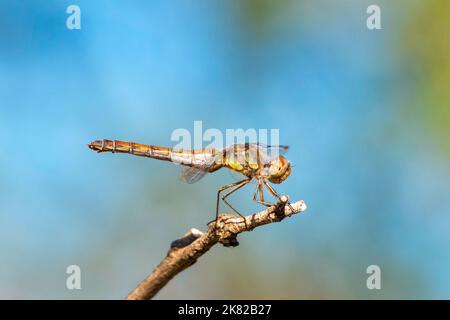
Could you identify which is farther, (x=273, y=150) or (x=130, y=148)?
(x=130, y=148)

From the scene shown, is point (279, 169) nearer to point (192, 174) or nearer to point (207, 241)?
point (192, 174)

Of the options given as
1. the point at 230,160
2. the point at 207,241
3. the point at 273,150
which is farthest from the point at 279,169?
the point at 207,241

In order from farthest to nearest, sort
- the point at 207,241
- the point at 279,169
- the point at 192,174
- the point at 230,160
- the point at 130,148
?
the point at 130,148 → the point at 192,174 → the point at 230,160 → the point at 279,169 → the point at 207,241

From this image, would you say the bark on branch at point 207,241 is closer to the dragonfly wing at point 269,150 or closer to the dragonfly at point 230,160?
the dragonfly at point 230,160

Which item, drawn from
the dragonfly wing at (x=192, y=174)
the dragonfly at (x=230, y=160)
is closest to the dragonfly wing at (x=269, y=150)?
the dragonfly at (x=230, y=160)
